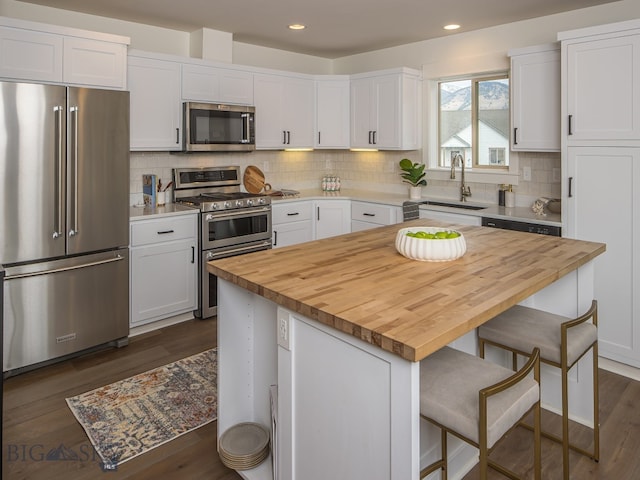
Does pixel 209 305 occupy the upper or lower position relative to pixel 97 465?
upper

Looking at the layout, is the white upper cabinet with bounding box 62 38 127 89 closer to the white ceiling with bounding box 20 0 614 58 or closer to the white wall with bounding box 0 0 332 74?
the white ceiling with bounding box 20 0 614 58

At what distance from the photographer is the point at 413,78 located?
4.95 meters

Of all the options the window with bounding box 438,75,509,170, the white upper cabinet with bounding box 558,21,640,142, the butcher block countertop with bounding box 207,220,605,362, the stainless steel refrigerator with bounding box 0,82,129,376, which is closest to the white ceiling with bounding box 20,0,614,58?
the window with bounding box 438,75,509,170

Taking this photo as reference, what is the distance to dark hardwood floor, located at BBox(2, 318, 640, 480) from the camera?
7.18 feet

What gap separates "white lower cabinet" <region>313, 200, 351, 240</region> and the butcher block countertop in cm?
249

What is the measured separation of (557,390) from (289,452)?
166cm

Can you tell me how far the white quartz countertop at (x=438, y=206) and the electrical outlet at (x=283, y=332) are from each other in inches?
103

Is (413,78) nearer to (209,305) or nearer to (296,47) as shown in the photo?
(296,47)

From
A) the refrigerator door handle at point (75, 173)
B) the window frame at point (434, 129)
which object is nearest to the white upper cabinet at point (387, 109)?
the window frame at point (434, 129)

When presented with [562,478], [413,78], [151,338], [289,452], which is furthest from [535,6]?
[151,338]

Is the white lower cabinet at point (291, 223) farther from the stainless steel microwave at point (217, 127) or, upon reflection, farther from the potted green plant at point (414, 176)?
the potted green plant at point (414, 176)

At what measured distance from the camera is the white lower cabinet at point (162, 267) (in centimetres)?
374

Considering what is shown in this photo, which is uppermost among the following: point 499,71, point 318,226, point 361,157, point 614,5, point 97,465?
point 614,5

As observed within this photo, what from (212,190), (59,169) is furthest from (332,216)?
(59,169)
